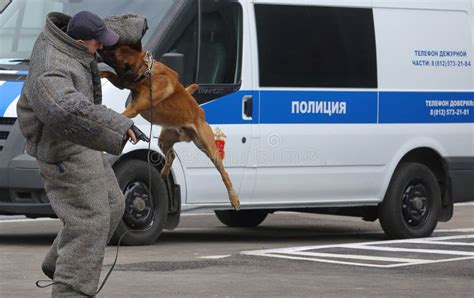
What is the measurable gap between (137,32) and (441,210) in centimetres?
795

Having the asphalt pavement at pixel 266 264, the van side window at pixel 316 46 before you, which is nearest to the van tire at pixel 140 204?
the asphalt pavement at pixel 266 264

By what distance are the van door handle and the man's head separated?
604 cm

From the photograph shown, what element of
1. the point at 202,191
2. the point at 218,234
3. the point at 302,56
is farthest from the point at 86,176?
the point at 218,234

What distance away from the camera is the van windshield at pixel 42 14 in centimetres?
Answer: 1267

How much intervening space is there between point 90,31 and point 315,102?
6.77 m

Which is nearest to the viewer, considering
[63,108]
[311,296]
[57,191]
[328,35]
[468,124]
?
[63,108]

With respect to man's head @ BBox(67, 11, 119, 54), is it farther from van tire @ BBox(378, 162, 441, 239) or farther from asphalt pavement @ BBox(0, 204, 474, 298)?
van tire @ BBox(378, 162, 441, 239)

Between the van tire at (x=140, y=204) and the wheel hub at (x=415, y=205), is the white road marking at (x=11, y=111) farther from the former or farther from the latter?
the wheel hub at (x=415, y=205)

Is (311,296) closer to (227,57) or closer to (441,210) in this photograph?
(227,57)

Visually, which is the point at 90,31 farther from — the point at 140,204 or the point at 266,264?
the point at 140,204

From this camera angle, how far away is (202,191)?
12859mm

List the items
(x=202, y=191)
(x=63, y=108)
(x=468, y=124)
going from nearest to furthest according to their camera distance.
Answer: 1. (x=63, y=108)
2. (x=202, y=191)
3. (x=468, y=124)

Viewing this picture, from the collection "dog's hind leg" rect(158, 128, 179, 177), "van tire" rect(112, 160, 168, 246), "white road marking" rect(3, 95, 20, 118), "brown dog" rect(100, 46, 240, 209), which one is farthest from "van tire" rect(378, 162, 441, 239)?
"dog's hind leg" rect(158, 128, 179, 177)

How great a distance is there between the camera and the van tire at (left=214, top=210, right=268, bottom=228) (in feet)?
50.2
